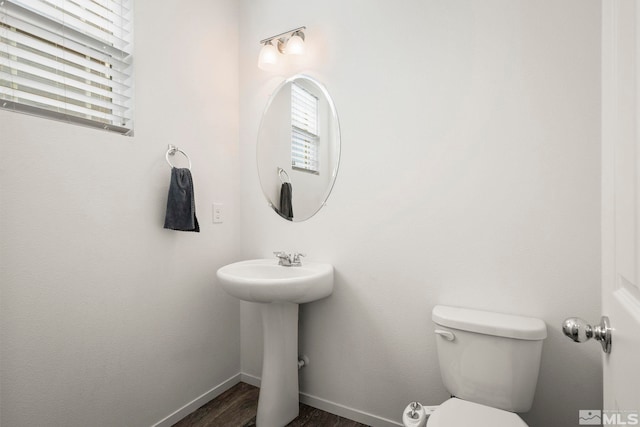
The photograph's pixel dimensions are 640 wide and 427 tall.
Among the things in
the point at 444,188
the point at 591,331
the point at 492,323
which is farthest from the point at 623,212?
the point at 444,188

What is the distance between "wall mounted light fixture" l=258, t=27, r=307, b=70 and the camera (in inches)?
69.8

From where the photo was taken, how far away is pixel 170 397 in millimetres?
1671

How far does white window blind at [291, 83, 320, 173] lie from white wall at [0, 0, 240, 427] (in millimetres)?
421

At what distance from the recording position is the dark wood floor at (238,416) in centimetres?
168

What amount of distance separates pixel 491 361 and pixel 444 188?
72 centimetres

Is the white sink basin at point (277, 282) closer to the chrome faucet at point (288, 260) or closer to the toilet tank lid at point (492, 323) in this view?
the chrome faucet at point (288, 260)

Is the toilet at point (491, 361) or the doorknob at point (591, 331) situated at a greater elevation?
the doorknob at point (591, 331)

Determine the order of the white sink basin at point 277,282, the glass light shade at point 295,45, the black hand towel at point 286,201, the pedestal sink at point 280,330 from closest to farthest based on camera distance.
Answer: the white sink basin at point 277,282 < the pedestal sink at point 280,330 < the glass light shade at point 295,45 < the black hand towel at point 286,201

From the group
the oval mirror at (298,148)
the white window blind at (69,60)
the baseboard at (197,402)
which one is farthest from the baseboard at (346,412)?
the white window blind at (69,60)

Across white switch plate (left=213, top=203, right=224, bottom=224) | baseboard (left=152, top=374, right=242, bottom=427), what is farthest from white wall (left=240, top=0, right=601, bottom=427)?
baseboard (left=152, top=374, right=242, bottom=427)

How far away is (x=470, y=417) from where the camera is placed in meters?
1.07

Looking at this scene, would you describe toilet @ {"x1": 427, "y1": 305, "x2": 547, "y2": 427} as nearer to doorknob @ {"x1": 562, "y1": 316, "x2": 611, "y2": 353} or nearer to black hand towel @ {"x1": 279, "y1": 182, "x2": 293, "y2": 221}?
doorknob @ {"x1": 562, "y1": 316, "x2": 611, "y2": 353}

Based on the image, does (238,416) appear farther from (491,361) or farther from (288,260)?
(491,361)

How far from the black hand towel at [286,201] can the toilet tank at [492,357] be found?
0.98 meters
